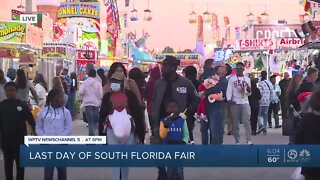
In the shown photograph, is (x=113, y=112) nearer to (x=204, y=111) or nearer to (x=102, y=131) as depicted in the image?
(x=102, y=131)

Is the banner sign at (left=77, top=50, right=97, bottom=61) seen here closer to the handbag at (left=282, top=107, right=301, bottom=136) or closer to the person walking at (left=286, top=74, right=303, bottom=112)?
the person walking at (left=286, top=74, right=303, bottom=112)

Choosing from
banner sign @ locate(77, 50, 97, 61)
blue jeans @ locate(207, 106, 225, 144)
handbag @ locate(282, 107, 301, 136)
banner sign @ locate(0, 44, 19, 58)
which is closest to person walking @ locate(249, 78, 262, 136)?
blue jeans @ locate(207, 106, 225, 144)

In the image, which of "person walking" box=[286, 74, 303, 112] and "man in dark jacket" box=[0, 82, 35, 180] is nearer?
"man in dark jacket" box=[0, 82, 35, 180]

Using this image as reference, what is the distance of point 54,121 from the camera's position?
7480 millimetres

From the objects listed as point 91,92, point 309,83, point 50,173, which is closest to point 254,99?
point 309,83

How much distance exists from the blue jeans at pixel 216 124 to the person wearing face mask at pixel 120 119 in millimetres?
3214

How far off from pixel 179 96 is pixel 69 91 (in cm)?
1046

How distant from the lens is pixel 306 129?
233 inches

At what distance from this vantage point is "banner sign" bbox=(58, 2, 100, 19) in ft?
107

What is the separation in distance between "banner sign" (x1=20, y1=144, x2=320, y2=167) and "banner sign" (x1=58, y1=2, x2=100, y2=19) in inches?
1064

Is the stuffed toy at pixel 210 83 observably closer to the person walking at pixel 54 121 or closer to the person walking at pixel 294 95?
the person walking at pixel 294 95

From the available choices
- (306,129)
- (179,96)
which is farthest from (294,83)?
(306,129)

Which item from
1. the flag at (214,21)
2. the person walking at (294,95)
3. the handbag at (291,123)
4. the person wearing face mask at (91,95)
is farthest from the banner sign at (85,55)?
the flag at (214,21)

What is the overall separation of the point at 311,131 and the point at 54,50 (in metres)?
16.7
